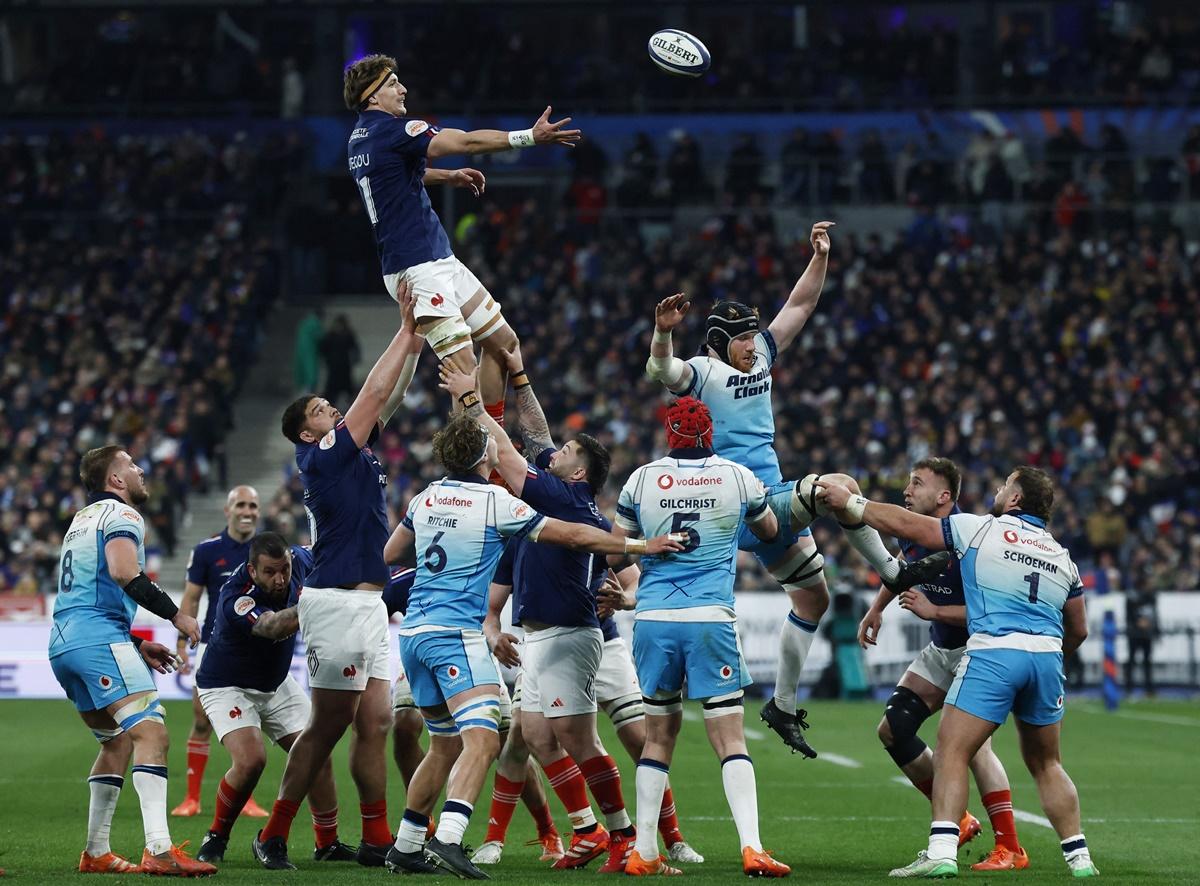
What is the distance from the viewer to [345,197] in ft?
120

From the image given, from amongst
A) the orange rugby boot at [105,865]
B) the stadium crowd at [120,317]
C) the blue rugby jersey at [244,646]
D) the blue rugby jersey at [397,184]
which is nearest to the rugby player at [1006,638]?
the blue rugby jersey at [397,184]

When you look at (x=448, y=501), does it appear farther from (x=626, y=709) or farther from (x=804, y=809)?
(x=804, y=809)

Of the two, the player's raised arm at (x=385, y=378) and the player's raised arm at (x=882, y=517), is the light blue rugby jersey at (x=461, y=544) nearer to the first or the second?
the player's raised arm at (x=385, y=378)

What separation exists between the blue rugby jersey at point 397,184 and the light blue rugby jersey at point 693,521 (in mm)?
1948

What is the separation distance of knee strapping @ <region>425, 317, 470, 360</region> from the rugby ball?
2.39m

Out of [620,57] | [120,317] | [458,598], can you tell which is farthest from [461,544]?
[620,57]

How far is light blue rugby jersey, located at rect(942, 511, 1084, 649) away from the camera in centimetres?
986

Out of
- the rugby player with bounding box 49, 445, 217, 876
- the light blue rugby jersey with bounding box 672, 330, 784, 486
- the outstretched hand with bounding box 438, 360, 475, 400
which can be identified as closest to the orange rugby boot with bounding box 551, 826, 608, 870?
the rugby player with bounding box 49, 445, 217, 876

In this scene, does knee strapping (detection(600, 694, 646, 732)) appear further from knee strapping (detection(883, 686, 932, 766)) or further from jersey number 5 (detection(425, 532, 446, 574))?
jersey number 5 (detection(425, 532, 446, 574))

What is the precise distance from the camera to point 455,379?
391 inches

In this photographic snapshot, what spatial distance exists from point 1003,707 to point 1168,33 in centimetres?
3099

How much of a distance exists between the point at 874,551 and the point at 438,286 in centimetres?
310

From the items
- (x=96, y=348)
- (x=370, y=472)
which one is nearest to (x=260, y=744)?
(x=370, y=472)

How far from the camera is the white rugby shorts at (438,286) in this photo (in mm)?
10141
